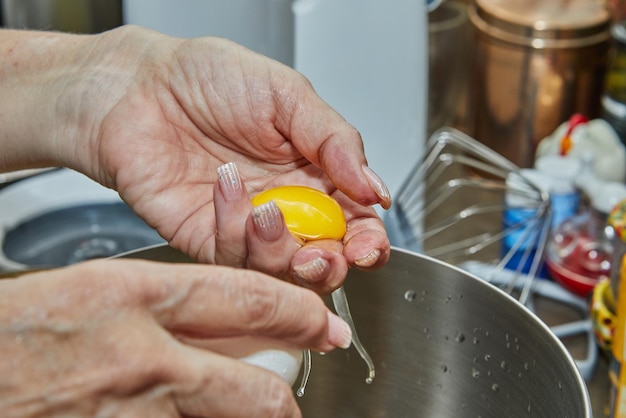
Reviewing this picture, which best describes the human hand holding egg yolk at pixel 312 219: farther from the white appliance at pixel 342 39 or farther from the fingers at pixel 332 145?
the white appliance at pixel 342 39

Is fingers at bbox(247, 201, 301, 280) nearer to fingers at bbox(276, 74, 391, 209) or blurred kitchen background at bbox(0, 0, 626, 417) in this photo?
fingers at bbox(276, 74, 391, 209)

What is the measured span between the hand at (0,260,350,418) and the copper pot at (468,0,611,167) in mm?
900

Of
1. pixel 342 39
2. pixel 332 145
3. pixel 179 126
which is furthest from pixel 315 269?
pixel 342 39

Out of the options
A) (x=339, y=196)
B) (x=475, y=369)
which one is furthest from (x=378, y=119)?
(x=475, y=369)

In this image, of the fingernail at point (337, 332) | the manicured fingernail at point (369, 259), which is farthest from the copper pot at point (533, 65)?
the fingernail at point (337, 332)

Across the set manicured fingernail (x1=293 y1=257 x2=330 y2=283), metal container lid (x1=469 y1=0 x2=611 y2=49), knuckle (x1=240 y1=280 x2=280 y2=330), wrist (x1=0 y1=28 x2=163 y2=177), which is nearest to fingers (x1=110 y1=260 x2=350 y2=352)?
knuckle (x1=240 y1=280 x2=280 y2=330)

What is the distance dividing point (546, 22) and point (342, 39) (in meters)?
0.43

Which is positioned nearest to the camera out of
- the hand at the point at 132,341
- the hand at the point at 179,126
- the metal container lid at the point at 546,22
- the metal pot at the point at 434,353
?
the hand at the point at 132,341

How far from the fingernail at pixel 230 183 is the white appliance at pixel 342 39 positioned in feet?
1.12

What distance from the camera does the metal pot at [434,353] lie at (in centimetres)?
52

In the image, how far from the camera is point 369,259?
0.55 metres

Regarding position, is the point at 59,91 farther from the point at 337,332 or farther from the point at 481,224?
the point at 481,224

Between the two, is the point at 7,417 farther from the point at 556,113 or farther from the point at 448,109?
the point at 448,109

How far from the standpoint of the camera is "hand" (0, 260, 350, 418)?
0.38 meters
